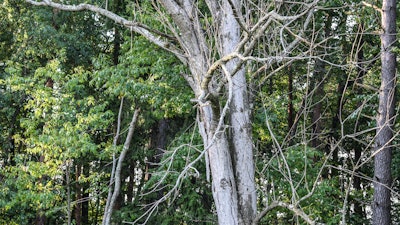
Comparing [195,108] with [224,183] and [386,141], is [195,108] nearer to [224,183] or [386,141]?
[386,141]

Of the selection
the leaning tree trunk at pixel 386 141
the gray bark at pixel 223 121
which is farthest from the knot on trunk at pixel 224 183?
the leaning tree trunk at pixel 386 141

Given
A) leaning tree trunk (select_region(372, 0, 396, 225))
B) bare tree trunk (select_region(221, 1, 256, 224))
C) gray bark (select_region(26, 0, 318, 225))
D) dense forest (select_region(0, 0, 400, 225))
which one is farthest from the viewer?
leaning tree trunk (select_region(372, 0, 396, 225))

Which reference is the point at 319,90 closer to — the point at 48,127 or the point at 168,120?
the point at 168,120

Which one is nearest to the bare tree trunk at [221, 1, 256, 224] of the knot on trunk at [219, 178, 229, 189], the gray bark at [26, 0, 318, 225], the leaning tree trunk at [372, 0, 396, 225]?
the gray bark at [26, 0, 318, 225]

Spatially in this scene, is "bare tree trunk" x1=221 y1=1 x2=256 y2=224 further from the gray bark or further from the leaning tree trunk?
the leaning tree trunk

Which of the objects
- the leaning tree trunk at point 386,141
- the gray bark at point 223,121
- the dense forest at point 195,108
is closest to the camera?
the dense forest at point 195,108

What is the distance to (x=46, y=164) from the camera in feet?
27.8

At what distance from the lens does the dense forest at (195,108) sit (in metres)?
5.32

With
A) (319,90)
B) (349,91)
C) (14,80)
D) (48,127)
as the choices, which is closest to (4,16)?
(14,80)

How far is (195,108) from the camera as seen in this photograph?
10016 millimetres

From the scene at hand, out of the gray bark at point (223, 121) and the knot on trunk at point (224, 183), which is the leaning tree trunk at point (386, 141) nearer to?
the gray bark at point (223, 121)

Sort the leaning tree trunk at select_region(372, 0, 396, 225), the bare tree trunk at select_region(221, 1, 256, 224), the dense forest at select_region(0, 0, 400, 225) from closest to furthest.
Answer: the dense forest at select_region(0, 0, 400, 225)
the bare tree trunk at select_region(221, 1, 256, 224)
the leaning tree trunk at select_region(372, 0, 396, 225)

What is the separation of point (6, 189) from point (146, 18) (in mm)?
4000

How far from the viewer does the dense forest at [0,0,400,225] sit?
209 inches
